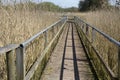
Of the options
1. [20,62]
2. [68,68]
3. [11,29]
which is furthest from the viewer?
[68,68]

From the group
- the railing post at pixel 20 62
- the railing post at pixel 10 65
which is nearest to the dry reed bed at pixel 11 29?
the railing post at pixel 20 62

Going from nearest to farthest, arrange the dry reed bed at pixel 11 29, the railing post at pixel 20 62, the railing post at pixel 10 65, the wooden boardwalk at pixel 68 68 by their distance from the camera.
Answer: the railing post at pixel 10 65 < the railing post at pixel 20 62 < the dry reed bed at pixel 11 29 < the wooden boardwalk at pixel 68 68

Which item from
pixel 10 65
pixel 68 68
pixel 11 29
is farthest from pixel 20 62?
pixel 68 68

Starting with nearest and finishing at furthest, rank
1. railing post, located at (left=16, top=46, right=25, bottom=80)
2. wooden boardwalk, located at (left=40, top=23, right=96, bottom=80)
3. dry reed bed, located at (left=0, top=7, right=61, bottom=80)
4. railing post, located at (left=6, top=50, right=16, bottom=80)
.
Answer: railing post, located at (left=6, top=50, right=16, bottom=80), railing post, located at (left=16, top=46, right=25, bottom=80), dry reed bed, located at (left=0, top=7, right=61, bottom=80), wooden boardwalk, located at (left=40, top=23, right=96, bottom=80)

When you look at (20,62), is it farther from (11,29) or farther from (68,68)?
(68,68)

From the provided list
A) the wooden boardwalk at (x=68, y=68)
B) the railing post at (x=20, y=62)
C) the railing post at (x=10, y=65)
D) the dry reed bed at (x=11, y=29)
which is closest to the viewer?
the railing post at (x=10, y=65)

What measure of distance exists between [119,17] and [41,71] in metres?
3.21

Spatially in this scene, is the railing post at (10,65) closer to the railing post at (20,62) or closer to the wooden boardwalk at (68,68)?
the railing post at (20,62)

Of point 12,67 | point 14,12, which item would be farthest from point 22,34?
point 12,67

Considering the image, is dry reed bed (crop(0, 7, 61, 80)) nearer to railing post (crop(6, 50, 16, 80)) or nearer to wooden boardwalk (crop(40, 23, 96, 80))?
wooden boardwalk (crop(40, 23, 96, 80))

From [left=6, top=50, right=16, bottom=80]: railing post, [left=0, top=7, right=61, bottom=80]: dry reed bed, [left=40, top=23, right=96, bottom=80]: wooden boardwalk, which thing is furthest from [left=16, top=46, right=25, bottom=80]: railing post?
[left=40, top=23, right=96, bottom=80]: wooden boardwalk

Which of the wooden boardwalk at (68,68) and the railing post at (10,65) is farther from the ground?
the railing post at (10,65)

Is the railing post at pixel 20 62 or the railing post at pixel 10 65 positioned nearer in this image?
the railing post at pixel 10 65

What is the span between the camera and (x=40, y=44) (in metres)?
8.05
